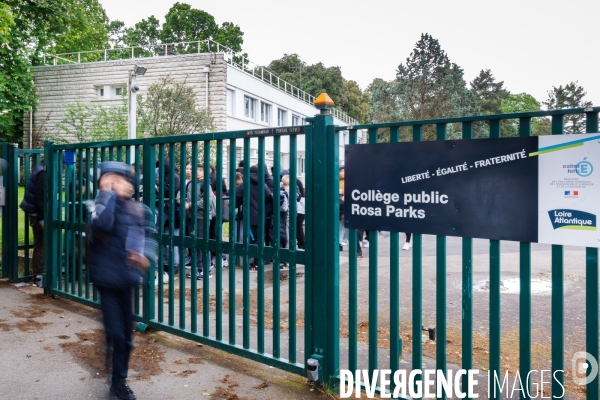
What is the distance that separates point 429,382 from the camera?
4340 millimetres

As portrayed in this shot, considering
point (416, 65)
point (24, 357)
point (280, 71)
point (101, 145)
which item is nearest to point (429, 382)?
point (24, 357)

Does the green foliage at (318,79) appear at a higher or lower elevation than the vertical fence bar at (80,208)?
higher

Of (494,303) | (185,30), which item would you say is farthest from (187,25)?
(494,303)

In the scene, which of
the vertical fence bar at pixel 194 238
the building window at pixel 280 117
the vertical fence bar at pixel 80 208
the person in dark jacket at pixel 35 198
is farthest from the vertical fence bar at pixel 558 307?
the building window at pixel 280 117

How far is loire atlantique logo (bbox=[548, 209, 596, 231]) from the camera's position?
3.05 meters

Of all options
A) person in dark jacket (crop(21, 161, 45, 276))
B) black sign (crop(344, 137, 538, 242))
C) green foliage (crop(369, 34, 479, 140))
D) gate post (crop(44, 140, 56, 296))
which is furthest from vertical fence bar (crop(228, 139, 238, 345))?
green foliage (crop(369, 34, 479, 140))

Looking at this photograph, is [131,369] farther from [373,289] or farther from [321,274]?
[373,289]

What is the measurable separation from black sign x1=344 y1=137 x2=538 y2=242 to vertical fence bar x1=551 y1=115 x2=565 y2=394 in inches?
5.6

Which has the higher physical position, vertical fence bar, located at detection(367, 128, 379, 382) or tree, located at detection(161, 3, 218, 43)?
tree, located at detection(161, 3, 218, 43)

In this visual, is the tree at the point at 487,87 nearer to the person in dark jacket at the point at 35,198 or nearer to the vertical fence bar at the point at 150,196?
the person in dark jacket at the point at 35,198

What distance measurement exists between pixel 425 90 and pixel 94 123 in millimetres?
31463

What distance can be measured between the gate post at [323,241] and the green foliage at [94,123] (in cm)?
1994

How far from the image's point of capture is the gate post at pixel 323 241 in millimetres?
4195

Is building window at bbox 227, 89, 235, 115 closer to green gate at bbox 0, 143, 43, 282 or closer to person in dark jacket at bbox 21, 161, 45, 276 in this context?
green gate at bbox 0, 143, 43, 282
